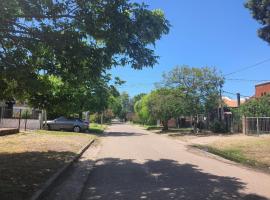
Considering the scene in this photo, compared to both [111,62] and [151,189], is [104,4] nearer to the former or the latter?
[111,62]

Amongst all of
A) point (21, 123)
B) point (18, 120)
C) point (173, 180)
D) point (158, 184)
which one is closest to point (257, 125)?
point (18, 120)

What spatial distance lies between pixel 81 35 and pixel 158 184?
4337 millimetres

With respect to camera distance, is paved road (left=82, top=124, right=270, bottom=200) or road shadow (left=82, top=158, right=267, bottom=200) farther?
paved road (left=82, top=124, right=270, bottom=200)

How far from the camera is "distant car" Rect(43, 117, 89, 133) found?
4322 cm

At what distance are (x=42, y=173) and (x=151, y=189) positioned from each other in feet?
12.3

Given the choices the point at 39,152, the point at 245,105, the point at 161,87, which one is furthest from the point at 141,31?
the point at 161,87

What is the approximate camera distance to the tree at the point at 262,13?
21562mm

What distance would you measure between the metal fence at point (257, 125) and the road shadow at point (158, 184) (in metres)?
23.3

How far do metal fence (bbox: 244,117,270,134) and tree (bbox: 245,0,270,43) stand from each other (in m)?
17.3

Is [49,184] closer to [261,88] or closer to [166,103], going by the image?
[166,103]

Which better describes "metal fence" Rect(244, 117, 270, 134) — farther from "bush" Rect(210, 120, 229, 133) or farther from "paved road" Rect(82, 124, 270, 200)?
"paved road" Rect(82, 124, 270, 200)

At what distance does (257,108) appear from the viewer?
42.8 m

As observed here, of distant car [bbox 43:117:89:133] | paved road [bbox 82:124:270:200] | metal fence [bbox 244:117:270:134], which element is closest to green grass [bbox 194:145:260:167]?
paved road [bbox 82:124:270:200]

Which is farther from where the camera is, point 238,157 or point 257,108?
point 257,108
